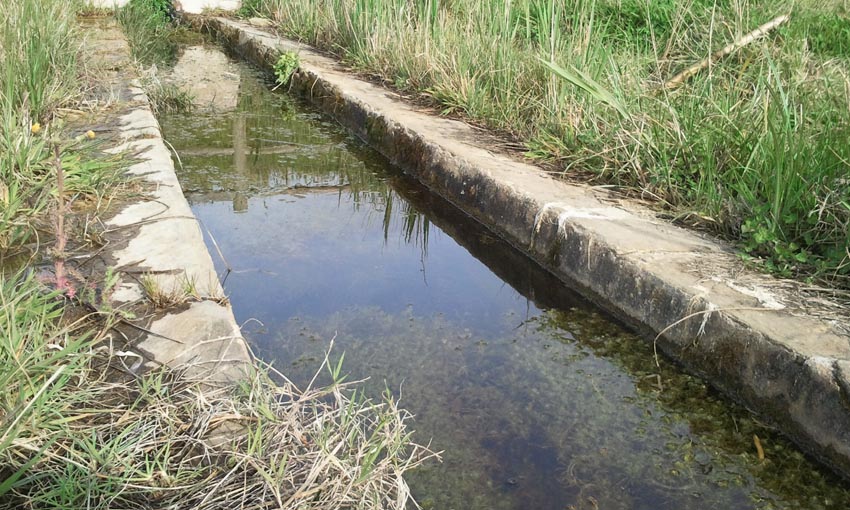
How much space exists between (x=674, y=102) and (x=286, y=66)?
4.01 meters

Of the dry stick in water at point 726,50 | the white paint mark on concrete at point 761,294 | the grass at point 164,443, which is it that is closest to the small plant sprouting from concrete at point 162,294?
the grass at point 164,443

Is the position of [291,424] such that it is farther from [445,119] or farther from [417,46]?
[417,46]

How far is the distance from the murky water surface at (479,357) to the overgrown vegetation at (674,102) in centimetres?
66

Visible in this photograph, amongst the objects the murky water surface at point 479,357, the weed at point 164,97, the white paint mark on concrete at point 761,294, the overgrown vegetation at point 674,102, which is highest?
the overgrown vegetation at point 674,102

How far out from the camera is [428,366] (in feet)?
8.47

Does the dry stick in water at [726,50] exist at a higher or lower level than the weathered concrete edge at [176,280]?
higher

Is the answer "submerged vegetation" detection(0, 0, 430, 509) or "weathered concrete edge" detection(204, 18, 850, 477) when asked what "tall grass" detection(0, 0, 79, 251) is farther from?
"weathered concrete edge" detection(204, 18, 850, 477)

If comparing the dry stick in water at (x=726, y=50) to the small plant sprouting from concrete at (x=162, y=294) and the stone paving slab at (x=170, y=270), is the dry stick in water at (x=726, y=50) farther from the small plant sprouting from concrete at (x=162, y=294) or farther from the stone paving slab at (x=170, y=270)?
the small plant sprouting from concrete at (x=162, y=294)

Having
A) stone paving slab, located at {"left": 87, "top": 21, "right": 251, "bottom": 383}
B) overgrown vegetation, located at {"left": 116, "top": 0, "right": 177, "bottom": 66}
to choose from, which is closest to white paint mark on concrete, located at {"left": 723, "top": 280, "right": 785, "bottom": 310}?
stone paving slab, located at {"left": 87, "top": 21, "right": 251, "bottom": 383}

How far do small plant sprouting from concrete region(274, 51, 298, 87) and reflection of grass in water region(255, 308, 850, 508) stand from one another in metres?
4.39

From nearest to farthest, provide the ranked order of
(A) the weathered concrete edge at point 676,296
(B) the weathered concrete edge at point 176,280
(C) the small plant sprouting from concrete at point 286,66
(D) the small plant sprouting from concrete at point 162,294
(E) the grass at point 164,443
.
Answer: (E) the grass at point 164,443 < (B) the weathered concrete edge at point 176,280 < (A) the weathered concrete edge at point 676,296 < (D) the small plant sprouting from concrete at point 162,294 < (C) the small plant sprouting from concrete at point 286,66

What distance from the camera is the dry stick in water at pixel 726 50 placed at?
4098 millimetres

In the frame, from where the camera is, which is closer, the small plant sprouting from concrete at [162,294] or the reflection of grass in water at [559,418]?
the reflection of grass in water at [559,418]

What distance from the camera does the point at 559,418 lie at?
7.66 ft
